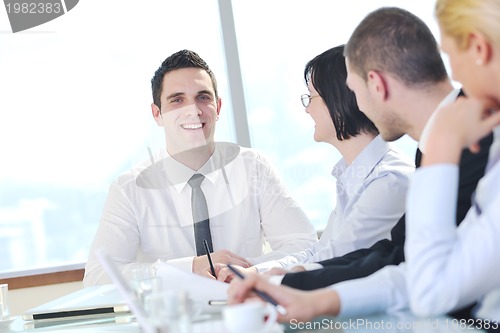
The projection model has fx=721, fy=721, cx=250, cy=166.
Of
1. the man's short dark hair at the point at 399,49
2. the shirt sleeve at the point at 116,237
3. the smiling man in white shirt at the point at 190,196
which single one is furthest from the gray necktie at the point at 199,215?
the man's short dark hair at the point at 399,49

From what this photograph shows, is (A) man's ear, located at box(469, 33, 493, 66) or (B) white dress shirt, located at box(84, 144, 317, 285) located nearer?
(A) man's ear, located at box(469, 33, 493, 66)

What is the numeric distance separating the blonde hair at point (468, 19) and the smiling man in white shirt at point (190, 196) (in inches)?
69.2

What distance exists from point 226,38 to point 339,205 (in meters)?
1.96

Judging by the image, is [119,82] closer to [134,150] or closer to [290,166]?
[134,150]

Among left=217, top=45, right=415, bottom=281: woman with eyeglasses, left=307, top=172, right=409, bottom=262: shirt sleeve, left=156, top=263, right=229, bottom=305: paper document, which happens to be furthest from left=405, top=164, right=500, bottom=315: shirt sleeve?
left=307, top=172, right=409, bottom=262: shirt sleeve

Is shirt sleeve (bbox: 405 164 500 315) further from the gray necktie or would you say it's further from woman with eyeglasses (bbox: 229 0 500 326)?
the gray necktie

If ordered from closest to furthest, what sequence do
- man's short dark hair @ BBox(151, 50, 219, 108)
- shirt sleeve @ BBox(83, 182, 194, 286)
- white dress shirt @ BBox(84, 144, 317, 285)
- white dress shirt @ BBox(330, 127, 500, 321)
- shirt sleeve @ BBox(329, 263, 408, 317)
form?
white dress shirt @ BBox(330, 127, 500, 321)
shirt sleeve @ BBox(329, 263, 408, 317)
shirt sleeve @ BBox(83, 182, 194, 286)
white dress shirt @ BBox(84, 144, 317, 285)
man's short dark hair @ BBox(151, 50, 219, 108)

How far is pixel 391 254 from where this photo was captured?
198cm

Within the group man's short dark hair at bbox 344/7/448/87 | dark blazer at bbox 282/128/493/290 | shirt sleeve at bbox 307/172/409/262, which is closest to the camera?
dark blazer at bbox 282/128/493/290

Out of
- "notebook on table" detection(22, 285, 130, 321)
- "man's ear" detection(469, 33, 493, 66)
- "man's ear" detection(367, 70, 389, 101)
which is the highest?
"man's ear" detection(469, 33, 493, 66)

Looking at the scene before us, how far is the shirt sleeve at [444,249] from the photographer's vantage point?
4.21 ft

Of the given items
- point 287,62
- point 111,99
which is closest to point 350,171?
point 287,62

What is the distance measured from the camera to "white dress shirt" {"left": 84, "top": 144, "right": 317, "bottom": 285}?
124 inches

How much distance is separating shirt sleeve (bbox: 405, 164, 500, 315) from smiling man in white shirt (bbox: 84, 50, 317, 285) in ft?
5.69
